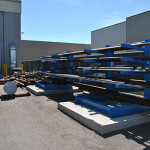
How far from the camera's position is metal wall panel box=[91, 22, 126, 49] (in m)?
30.0

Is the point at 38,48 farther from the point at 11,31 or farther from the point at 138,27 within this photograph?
the point at 138,27

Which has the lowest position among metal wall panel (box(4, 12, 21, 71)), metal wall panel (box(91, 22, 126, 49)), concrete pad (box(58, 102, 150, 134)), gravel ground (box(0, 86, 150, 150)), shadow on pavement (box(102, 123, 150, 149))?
gravel ground (box(0, 86, 150, 150))

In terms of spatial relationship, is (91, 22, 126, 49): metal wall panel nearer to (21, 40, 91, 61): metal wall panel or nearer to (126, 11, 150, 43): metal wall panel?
(126, 11, 150, 43): metal wall panel

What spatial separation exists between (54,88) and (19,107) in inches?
110

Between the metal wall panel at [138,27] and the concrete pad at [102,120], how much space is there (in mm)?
17861

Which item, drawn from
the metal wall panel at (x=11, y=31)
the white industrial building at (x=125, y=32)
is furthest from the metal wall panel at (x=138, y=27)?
the metal wall panel at (x=11, y=31)

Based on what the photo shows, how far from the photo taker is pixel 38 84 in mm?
9289

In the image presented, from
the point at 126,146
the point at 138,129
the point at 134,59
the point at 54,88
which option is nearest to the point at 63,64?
the point at 54,88

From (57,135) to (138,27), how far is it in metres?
21.0

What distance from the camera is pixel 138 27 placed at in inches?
856

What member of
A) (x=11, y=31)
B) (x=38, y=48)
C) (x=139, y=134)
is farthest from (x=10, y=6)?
(x=38, y=48)

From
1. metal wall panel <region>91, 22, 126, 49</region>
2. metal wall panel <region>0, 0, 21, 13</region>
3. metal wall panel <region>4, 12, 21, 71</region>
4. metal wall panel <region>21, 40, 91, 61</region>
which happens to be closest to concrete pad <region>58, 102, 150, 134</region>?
metal wall panel <region>4, 12, 21, 71</region>

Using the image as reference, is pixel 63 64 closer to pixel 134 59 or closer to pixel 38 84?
pixel 38 84

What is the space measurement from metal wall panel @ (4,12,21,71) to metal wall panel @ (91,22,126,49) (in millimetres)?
Result: 17450
